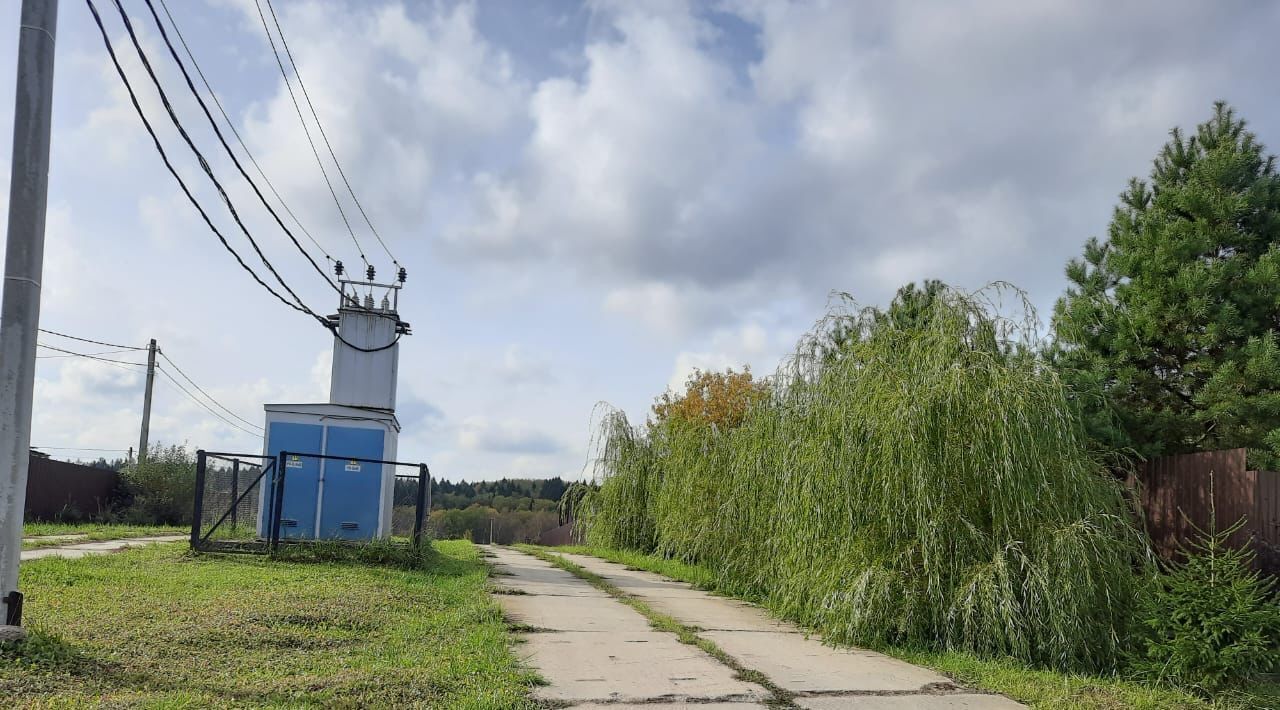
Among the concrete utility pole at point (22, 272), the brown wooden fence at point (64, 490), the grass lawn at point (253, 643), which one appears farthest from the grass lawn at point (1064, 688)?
the brown wooden fence at point (64, 490)

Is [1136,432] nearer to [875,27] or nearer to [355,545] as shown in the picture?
[875,27]

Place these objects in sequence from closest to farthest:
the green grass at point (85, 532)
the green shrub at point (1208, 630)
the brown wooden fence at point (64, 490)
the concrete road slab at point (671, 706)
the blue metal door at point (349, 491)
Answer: the concrete road slab at point (671, 706), the green shrub at point (1208, 630), the green grass at point (85, 532), the blue metal door at point (349, 491), the brown wooden fence at point (64, 490)

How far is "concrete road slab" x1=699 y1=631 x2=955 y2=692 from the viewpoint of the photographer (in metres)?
4.44

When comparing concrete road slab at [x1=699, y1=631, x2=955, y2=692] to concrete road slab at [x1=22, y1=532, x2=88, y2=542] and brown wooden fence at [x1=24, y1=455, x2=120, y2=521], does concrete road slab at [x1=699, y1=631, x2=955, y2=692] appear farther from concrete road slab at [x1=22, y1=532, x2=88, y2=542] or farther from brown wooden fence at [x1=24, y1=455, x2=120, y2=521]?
brown wooden fence at [x1=24, y1=455, x2=120, y2=521]

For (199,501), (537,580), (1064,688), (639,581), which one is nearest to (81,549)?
(199,501)

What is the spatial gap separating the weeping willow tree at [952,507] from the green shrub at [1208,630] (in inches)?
12.6

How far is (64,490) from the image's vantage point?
17062 mm

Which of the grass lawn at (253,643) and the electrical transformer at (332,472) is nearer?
the grass lawn at (253,643)

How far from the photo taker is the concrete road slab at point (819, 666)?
14.6 feet

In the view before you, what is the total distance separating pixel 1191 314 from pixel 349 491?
1050cm

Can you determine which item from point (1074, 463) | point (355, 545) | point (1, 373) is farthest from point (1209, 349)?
point (1, 373)

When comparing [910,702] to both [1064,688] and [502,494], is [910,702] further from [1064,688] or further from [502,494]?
[502,494]

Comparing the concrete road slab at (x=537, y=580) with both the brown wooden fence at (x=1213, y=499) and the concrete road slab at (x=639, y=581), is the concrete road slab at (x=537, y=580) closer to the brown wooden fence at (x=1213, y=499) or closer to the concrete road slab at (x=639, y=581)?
the concrete road slab at (x=639, y=581)

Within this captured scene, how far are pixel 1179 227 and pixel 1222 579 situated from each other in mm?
4815
